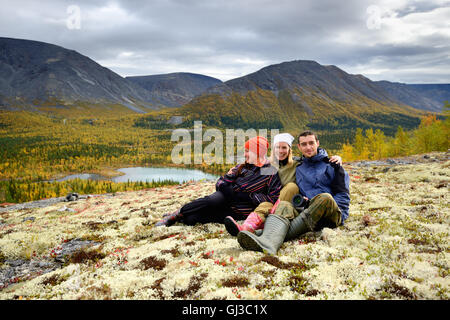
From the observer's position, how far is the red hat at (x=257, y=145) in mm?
9039

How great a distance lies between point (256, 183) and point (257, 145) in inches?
56.2

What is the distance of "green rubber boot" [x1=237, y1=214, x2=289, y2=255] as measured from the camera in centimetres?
684

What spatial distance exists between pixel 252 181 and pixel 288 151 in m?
1.71

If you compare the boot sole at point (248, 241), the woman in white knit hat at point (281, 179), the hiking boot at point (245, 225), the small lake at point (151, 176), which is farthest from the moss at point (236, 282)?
the small lake at point (151, 176)

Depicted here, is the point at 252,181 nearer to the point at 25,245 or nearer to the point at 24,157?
the point at 25,245

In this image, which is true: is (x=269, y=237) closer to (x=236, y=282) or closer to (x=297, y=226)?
(x=297, y=226)

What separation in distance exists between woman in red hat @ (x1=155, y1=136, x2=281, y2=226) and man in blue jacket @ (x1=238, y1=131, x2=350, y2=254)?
105 centimetres

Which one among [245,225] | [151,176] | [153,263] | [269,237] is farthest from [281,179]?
[151,176]

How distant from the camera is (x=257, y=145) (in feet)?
29.7

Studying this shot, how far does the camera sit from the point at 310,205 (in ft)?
24.9

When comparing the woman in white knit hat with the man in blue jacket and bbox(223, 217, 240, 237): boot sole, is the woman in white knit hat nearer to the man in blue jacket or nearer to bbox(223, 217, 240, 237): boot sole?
bbox(223, 217, 240, 237): boot sole

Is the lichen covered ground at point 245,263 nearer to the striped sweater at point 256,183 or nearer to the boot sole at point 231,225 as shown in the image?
the boot sole at point 231,225

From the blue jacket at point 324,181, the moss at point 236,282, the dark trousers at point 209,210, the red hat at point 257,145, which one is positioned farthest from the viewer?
the dark trousers at point 209,210

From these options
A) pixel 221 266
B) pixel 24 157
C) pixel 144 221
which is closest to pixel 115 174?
pixel 24 157
